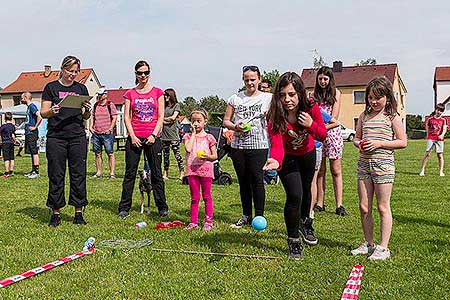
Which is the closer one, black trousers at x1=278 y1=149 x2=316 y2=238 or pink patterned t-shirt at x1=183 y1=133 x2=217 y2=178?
black trousers at x1=278 y1=149 x2=316 y2=238

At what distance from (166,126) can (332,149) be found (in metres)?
5.10

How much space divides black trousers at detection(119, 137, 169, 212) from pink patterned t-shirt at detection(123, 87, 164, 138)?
0.14 metres

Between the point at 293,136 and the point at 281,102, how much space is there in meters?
0.35

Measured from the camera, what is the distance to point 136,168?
7.24 metres

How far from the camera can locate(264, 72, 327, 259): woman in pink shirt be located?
4.89 meters

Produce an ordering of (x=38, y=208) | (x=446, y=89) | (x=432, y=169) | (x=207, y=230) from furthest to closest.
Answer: (x=446, y=89) < (x=432, y=169) < (x=38, y=208) < (x=207, y=230)

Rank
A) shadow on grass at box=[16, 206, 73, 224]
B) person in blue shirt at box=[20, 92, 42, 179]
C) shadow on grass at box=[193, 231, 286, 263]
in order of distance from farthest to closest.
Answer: person in blue shirt at box=[20, 92, 42, 179] → shadow on grass at box=[16, 206, 73, 224] → shadow on grass at box=[193, 231, 286, 263]

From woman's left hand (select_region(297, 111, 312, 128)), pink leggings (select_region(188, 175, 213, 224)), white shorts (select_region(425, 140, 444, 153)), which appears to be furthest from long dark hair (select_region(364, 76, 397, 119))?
white shorts (select_region(425, 140, 444, 153))

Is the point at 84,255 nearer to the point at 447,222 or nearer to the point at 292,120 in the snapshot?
the point at 292,120

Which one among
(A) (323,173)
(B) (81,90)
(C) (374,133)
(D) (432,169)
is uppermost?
(B) (81,90)

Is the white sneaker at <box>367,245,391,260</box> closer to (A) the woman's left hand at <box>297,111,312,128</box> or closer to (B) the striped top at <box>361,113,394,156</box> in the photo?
(B) the striped top at <box>361,113,394,156</box>

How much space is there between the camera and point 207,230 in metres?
6.30

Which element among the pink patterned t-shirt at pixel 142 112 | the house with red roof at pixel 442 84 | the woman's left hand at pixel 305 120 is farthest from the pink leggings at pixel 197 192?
the house with red roof at pixel 442 84

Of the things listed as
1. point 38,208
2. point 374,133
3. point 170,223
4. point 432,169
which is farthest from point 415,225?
point 432,169
